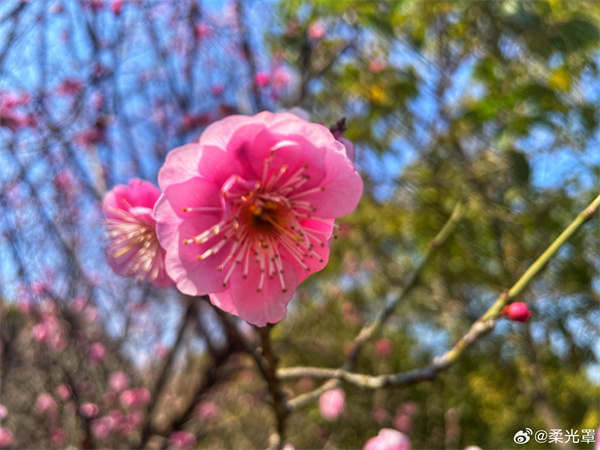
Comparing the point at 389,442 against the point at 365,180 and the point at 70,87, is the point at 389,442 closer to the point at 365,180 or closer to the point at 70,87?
the point at 365,180

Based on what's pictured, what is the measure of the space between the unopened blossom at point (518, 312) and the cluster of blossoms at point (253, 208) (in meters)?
0.40

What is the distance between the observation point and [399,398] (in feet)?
16.6

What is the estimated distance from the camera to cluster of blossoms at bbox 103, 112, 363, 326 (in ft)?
2.37

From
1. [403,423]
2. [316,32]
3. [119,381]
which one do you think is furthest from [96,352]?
[403,423]

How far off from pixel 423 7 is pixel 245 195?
1594 mm

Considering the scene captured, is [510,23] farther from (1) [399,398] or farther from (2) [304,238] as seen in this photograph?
(1) [399,398]

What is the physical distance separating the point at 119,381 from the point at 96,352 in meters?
0.61

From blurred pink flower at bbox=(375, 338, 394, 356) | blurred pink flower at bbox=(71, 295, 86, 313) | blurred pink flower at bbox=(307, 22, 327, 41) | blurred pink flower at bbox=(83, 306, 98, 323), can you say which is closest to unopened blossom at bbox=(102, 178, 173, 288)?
blurred pink flower at bbox=(307, 22, 327, 41)

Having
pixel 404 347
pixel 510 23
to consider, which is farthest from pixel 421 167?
pixel 404 347

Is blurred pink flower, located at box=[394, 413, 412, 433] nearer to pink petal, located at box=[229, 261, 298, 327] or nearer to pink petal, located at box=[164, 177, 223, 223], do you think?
pink petal, located at box=[229, 261, 298, 327]

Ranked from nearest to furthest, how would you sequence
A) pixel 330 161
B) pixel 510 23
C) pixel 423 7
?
1. pixel 330 161
2. pixel 510 23
3. pixel 423 7

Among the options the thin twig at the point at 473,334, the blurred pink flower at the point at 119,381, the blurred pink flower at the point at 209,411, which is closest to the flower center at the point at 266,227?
the thin twig at the point at 473,334

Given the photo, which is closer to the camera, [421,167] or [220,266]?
[220,266]

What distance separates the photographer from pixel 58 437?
2852mm
